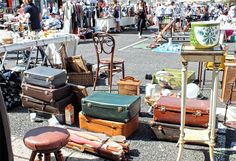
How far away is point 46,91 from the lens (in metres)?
4.72

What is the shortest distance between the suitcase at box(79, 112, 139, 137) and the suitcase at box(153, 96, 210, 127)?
0.37m

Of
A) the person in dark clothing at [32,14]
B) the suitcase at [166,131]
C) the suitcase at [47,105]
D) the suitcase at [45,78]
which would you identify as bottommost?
the suitcase at [166,131]

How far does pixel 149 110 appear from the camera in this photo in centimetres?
525

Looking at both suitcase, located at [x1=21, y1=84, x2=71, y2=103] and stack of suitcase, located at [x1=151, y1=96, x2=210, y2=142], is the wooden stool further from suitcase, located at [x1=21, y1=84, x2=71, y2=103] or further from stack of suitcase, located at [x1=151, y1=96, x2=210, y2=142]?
suitcase, located at [x1=21, y1=84, x2=71, y2=103]

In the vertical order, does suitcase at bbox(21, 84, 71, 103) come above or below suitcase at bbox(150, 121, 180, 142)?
above

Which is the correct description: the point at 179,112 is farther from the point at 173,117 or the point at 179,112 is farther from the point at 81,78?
the point at 81,78

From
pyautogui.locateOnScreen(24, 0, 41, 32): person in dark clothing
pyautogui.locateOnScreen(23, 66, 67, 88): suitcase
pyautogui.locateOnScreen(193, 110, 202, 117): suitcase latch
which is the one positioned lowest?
pyautogui.locateOnScreen(193, 110, 202, 117): suitcase latch

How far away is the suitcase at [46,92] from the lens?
185 inches

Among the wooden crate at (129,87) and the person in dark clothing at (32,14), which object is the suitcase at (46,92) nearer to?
the wooden crate at (129,87)

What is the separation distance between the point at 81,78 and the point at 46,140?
383 centimetres

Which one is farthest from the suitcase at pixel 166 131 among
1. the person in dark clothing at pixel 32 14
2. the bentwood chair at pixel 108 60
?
the person in dark clothing at pixel 32 14

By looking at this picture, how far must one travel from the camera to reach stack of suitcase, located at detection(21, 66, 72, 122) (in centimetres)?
473

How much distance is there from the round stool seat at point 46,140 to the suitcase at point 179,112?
4.77 ft

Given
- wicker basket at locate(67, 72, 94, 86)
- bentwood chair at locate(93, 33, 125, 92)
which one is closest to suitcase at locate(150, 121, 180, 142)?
bentwood chair at locate(93, 33, 125, 92)
